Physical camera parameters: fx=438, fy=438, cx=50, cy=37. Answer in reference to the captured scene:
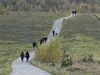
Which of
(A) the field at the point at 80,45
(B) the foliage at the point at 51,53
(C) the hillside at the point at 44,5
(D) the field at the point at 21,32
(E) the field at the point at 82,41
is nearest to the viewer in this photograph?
(A) the field at the point at 80,45

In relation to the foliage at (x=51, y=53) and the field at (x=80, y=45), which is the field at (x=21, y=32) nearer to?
the field at (x=80, y=45)

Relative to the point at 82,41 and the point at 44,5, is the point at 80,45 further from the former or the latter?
the point at 44,5

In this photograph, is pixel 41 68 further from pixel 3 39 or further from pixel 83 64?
pixel 3 39

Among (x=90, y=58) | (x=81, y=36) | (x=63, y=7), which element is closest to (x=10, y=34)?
(x=81, y=36)

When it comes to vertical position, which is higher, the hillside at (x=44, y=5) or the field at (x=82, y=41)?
the field at (x=82, y=41)

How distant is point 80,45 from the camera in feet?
210

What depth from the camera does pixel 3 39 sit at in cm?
7594

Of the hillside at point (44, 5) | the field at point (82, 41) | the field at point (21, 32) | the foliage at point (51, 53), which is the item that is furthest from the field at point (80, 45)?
the hillside at point (44, 5)

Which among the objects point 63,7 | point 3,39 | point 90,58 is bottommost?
point 63,7

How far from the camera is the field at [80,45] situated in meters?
37.2

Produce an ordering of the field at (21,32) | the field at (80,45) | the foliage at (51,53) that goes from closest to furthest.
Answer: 1. the field at (80,45)
2. the foliage at (51,53)
3. the field at (21,32)

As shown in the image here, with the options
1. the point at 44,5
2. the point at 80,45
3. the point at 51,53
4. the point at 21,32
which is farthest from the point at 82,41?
the point at 44,5

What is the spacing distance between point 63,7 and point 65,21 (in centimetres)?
5881

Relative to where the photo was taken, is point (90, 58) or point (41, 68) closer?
point (41, 68)
